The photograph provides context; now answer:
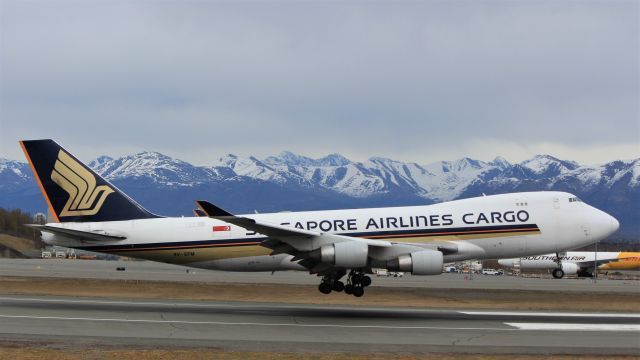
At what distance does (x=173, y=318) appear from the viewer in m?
28.4

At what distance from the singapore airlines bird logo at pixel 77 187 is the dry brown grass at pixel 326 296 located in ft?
23.3

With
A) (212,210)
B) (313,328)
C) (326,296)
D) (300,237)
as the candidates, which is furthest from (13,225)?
(313,328)

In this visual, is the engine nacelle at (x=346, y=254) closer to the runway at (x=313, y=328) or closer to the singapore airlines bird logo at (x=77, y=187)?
the runway at (x=313, y=328)

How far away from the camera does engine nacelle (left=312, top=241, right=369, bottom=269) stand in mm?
30672

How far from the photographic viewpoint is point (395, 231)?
3416cm

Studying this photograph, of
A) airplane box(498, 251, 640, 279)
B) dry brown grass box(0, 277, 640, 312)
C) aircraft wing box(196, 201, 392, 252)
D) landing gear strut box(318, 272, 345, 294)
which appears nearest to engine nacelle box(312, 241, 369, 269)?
aircraft wing box(196, 201, 392, 252)

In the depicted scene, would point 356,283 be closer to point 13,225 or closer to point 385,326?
point 385,326

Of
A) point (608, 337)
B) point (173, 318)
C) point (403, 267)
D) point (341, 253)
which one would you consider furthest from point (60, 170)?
point (608, 337)

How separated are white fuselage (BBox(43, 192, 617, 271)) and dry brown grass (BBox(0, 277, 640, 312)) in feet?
17.2

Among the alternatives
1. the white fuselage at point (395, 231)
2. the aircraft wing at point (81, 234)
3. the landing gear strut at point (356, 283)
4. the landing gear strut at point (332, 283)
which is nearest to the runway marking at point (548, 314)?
the white fuselage at point (395, 231)

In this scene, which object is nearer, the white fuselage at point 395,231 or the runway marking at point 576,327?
the runway marking at point 576,327

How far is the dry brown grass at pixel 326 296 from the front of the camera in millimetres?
41375

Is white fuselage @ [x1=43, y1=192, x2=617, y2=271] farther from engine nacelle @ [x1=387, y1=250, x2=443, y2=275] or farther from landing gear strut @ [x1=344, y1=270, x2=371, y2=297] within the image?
engine nacelle @ [x1=387, y1=250, x2=443, y2=275]

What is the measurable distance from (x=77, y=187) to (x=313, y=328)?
16.2 metres
